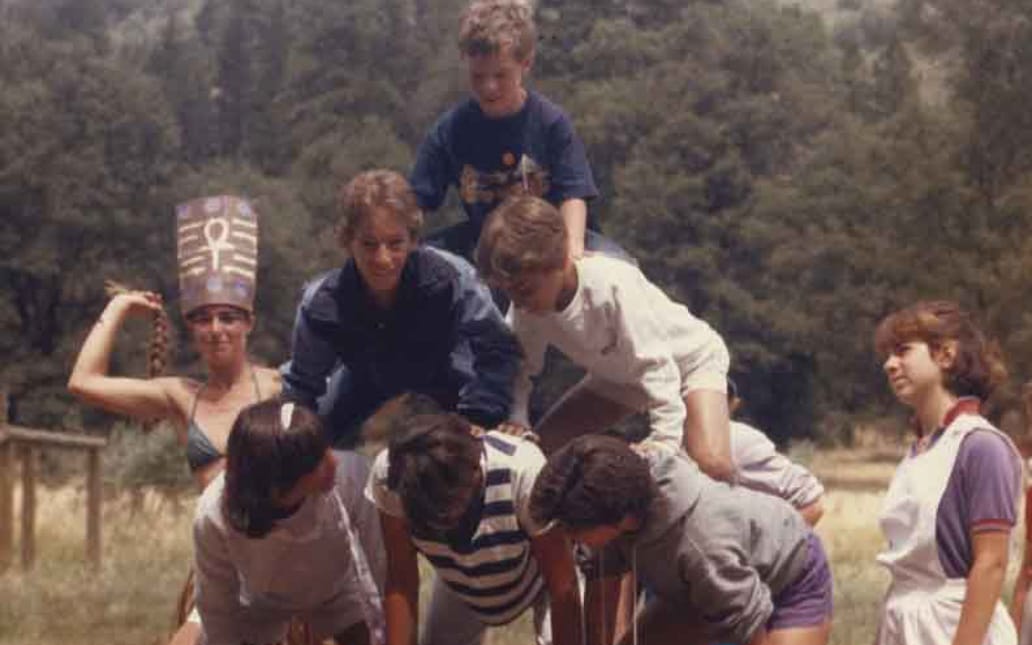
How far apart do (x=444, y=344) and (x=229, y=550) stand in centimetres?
98

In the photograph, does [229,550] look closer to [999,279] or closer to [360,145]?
[999,279]

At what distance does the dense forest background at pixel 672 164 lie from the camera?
1734 inches

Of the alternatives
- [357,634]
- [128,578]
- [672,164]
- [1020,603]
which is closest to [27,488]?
[128,578]

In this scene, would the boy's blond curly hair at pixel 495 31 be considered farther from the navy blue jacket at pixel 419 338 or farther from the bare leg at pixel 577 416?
the bare leg at pixel 577 416

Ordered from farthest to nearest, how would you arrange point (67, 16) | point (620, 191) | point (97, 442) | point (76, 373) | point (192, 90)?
point (67, 16) < point (192, 90) < point (620, 191) < point (97, 442) < point (76, 373)

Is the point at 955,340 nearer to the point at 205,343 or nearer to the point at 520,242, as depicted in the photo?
the point at 520,242

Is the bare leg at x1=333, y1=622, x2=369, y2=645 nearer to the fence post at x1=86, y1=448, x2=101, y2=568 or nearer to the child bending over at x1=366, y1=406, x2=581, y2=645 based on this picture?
the child bending over at x1=366, y1=406, x2=581, y2=645

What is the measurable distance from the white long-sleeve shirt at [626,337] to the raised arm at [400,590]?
2.46ft

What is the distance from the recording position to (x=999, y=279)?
41.8 metres

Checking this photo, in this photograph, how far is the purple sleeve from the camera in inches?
234

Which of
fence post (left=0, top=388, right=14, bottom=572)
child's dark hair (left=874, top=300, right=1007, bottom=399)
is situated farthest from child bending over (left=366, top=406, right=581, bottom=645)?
fence post (left=0, top=388, right=14, bottom=572)

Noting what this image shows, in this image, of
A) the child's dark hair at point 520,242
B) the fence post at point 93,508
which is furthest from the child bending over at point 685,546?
the fence post at point 93,508

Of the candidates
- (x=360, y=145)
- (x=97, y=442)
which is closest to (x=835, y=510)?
(x=97, y=442)

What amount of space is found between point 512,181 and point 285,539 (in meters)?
1.71
